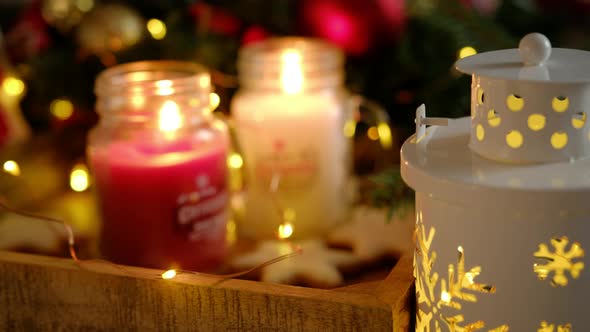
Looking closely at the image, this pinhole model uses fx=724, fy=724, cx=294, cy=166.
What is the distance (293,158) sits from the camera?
814mm

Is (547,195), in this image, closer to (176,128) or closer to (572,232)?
(572,232)

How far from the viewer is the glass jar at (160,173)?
2.35 ft

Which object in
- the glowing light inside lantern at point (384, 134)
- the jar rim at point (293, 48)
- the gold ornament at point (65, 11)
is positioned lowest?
the glowing light inside lantern at point (384, 134)

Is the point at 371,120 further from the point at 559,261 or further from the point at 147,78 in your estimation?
the point at 559,261

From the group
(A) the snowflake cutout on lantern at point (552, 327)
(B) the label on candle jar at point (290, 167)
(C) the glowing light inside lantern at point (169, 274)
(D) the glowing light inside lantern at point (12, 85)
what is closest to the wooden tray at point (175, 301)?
(C) the glowing light inside lantern at point (169, 274)

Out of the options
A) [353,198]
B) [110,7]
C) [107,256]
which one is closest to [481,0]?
[353,198]

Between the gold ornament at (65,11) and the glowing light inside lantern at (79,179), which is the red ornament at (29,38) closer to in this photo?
the gold ornament at (65,11)

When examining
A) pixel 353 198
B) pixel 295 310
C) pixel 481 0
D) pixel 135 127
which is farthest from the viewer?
pixel 481 0

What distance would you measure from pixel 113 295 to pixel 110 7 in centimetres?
52

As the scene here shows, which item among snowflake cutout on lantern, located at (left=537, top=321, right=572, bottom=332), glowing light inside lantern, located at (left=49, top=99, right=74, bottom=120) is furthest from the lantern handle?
glowing light inside lantern, located at (left=49, top=99, right=74, bottom=120)

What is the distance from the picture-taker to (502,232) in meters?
0.47

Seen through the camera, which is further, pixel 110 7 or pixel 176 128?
pixel 110 7

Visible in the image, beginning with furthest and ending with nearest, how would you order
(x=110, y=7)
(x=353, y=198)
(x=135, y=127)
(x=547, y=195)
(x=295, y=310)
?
(x=110, y=7)
(x=353, y=198)
(x=135, y=127)
(x=295, y=310)
(x=547, y=195)

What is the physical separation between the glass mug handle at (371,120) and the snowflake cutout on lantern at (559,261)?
0.42 meters
